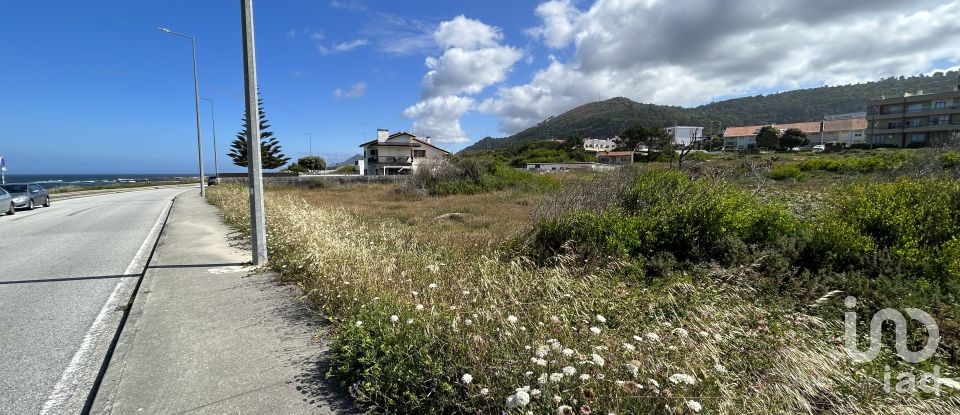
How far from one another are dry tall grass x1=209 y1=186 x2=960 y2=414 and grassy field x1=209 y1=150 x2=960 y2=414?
0.05 ft

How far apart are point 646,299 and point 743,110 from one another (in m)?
176

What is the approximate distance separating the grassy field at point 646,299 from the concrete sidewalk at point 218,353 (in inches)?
13.0

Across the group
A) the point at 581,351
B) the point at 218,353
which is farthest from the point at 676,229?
the point at 218,353

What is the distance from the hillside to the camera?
128 m

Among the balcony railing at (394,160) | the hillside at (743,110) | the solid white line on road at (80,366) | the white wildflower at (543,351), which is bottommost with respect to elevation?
the solid white line on road at (80,366)

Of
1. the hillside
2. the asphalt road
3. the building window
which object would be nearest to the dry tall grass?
the asphalt road

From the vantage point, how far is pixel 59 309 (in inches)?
213

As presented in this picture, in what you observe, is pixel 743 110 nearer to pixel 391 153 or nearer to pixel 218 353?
pixel 391 153

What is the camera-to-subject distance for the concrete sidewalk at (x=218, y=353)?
10.1 feet

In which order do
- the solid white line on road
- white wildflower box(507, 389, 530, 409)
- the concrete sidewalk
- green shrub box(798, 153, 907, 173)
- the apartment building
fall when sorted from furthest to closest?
the apartment building → green shrub box(798, 153, 907, 173) → the solid white line on road → the concrete sidewalk → white wildflower box(507, 389, 530, 409)

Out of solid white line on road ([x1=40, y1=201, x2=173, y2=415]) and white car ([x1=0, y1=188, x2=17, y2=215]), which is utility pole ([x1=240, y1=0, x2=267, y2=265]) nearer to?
solid white line on road ([x1=40, y1=201, x2=173, y2=415])

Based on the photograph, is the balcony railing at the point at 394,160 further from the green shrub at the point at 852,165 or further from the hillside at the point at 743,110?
the hillside at the point at 743,110

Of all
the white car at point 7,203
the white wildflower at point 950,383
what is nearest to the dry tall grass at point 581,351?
the white wildflower at point 950,383

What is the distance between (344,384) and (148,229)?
1348 cm
